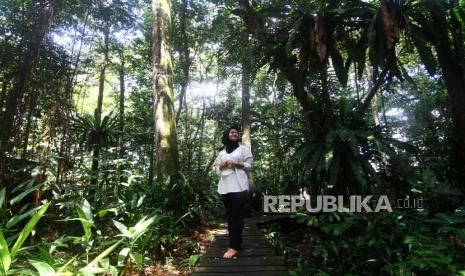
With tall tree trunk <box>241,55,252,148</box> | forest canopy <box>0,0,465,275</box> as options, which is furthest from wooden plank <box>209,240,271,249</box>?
tall tree trunk <box>241,55,252,148</box>

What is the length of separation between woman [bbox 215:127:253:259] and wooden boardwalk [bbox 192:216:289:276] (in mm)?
144

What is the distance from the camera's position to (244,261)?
358 cm

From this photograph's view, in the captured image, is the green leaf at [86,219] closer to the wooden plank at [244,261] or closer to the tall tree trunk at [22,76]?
the wooden plank at [244,261]

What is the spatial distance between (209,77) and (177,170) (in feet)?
32.3

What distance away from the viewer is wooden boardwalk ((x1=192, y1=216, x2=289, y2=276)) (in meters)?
3.26

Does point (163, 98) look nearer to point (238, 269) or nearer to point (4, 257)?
point (238, 269)

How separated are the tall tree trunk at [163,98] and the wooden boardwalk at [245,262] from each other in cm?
172

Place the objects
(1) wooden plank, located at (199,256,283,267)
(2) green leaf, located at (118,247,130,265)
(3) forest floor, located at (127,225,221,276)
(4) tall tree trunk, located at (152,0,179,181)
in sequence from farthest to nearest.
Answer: (4) tall tree trunk, located at (152,0,179,181)
(3) forest floor, located at (127,225,221,276)
(1) wooden plank, located at (199,256,283,267)
(2) green leaf, located at (118,247,130,265)

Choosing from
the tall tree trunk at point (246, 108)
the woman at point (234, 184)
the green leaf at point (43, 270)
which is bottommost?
the green leaf at point (43, 270)

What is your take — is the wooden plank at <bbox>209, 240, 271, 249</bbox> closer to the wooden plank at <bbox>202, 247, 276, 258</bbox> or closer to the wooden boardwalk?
the wooden boardwalk

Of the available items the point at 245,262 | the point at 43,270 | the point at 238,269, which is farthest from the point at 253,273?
the point at 43,270

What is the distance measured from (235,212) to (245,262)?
0.51 meters

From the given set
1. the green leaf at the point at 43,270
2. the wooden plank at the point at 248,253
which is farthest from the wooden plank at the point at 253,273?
the green leaf at the point at 43,270

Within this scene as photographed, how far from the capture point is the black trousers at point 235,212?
12.1ft
